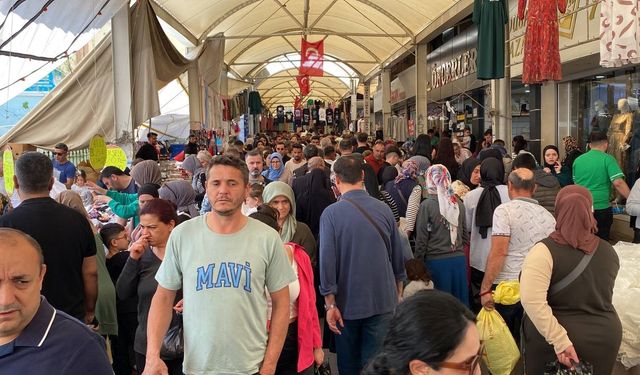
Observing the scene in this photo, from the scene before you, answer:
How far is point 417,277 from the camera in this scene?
5.05 meters

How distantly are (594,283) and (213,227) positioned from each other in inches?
79.1

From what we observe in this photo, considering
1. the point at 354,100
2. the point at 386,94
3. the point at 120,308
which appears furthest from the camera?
the point at 354,100

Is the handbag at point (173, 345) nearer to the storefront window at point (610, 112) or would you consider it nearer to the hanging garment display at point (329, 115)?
the storefront window at point (610, 112)

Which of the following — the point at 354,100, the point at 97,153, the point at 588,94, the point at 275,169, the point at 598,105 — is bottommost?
the point at 275,169

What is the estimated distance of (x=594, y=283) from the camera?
3.29 meters

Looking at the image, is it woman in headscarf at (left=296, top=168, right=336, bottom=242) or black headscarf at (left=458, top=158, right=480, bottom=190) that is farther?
black headscarf at (left=458, top=158, right=480, bottom=190)

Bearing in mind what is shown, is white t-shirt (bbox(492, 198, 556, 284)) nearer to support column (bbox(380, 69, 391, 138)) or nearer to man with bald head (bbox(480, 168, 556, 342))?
man with bald head (bbox(480, 168, 556, 342))

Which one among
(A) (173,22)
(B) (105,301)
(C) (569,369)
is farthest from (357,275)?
(A) (173,22)

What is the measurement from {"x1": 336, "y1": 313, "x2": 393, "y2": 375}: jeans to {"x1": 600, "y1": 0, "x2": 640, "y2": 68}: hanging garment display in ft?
12.3

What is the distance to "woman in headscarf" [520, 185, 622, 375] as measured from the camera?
3.28 meters

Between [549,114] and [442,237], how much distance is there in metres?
8.46

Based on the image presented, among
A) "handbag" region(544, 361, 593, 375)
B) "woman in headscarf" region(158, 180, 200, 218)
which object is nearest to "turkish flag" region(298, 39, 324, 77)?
"woman in headscarf" region(158, 180, 200, 218)

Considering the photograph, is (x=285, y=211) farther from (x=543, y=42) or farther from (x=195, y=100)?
(x=195, y=100)

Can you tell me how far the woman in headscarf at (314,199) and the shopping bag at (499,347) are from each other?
243 cm
